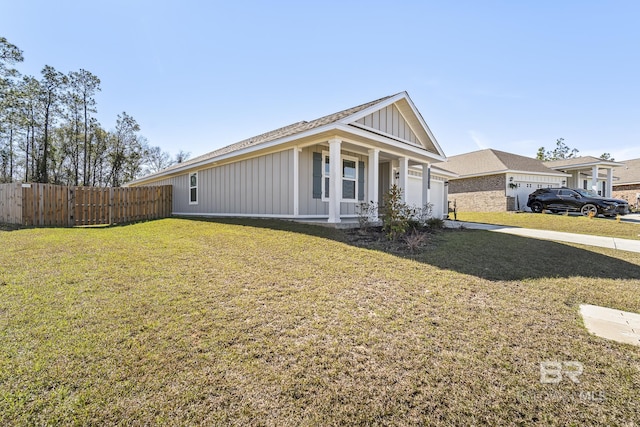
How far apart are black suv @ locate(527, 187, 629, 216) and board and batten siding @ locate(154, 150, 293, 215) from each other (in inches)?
628

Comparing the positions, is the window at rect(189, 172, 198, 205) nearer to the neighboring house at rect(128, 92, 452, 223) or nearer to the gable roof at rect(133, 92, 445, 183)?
the neighboring house at rect(128, 92, 452, 223)

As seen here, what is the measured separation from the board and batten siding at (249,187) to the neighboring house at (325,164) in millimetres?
32

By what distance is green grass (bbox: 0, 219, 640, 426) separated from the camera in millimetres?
1775

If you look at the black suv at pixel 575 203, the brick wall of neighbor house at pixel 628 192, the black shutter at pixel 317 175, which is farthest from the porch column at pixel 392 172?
the brick wall of neighbor house at pixel 628 192

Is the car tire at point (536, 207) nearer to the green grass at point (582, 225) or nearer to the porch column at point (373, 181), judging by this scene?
the green grass at point (582, 225)

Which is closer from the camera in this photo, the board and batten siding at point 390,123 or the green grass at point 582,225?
the board and batten siding at point 390,123

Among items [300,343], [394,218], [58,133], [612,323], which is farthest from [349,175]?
[58,133]

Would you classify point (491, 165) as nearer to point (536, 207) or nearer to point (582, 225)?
point (536, 207)

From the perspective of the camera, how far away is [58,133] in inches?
976

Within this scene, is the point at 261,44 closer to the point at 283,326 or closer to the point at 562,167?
the point at 283,326

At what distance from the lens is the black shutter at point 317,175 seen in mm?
8943

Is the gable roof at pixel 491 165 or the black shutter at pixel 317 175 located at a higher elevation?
the gable roof at pixel 491 165

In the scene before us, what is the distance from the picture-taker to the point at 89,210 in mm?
10945

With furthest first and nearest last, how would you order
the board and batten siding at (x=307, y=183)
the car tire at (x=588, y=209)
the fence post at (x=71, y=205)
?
the car tire at (x=588, y=209)
the fence post at (x=71, y=205)
the board and batten siding at (x=307, y=183)
